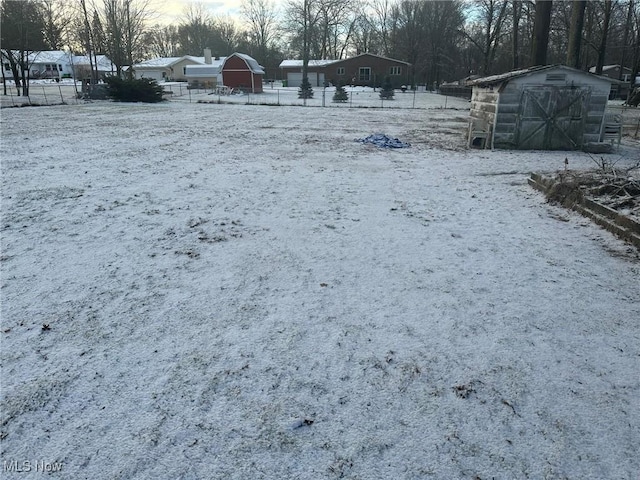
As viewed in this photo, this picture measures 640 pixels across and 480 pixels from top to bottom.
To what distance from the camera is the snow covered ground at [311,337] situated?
2.34 m

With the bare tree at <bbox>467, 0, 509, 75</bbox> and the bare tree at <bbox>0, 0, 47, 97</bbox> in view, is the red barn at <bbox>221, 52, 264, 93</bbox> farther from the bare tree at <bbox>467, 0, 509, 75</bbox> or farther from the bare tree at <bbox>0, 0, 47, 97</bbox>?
the bare tree at <bbox>467, 0, 509, 75</bbox>

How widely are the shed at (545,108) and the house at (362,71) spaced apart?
145 feet

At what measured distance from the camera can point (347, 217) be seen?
612 cm

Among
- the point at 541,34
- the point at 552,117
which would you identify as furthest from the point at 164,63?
the point at 552,117

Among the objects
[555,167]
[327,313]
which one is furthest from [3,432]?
[555,167]

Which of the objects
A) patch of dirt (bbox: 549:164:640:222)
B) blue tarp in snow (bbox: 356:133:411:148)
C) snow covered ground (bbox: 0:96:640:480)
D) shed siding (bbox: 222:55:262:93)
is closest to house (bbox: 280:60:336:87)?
shed siding (bbox: 222:55:262:93)

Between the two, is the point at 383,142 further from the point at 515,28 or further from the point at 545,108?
the point at 515,28

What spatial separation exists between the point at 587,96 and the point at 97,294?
13.0 meters

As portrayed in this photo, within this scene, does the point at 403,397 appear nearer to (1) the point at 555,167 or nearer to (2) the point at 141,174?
(2) the point at 141,174

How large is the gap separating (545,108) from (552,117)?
335 millimetres

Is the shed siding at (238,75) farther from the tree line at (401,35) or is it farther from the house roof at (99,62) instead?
the house roof at (99,62)

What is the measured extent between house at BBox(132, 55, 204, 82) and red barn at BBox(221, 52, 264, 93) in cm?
2389

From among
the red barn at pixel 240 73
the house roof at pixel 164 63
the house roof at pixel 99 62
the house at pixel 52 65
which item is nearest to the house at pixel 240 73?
the red barn at pixel 240 73

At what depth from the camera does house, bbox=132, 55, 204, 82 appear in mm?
63500
